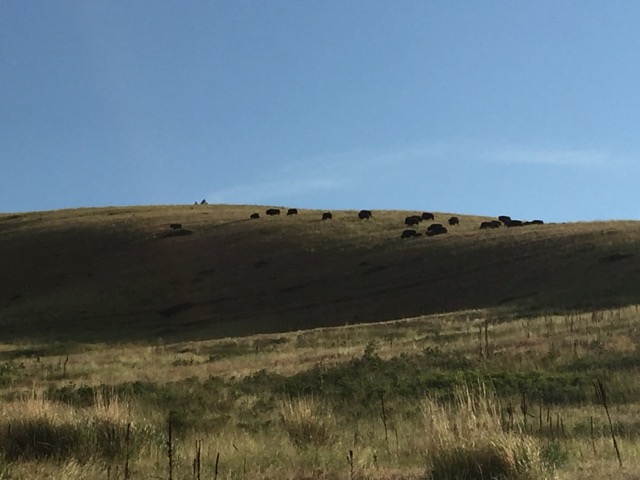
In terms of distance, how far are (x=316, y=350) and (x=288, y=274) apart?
103ft

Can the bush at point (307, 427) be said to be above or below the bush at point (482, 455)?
below

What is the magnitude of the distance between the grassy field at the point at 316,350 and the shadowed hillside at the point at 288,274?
26 centimetres

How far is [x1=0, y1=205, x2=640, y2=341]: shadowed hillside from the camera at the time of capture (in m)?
44.9

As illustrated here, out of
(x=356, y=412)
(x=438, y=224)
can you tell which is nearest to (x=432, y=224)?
(x=438, y=224)

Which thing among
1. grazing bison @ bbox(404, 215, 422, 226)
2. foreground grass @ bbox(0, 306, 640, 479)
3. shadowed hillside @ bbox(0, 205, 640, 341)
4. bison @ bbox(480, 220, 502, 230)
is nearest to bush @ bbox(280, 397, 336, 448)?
foreground grass @ bbox(0, 306, 640, 479)

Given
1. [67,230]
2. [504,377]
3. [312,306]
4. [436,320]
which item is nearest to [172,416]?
[504,377]

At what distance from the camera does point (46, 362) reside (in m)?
28.9

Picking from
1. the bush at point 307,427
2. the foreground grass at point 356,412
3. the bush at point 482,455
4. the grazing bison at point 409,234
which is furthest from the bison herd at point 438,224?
the bush at point 482,455

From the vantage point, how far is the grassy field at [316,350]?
8.31m

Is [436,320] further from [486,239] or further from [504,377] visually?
[486,239]

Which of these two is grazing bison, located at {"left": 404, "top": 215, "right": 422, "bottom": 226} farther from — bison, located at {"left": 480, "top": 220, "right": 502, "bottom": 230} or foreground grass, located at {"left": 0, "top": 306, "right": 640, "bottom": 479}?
foreground grass, located at {"left": 0, "top": 306, "right": 640, "bottom": 479}

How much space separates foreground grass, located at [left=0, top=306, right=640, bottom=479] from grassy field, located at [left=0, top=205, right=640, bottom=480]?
0.16 feet

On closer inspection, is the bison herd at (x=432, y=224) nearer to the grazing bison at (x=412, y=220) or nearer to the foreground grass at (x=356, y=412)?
the grazing bison at (x=412, y=220)

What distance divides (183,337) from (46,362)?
1561 centimetres
